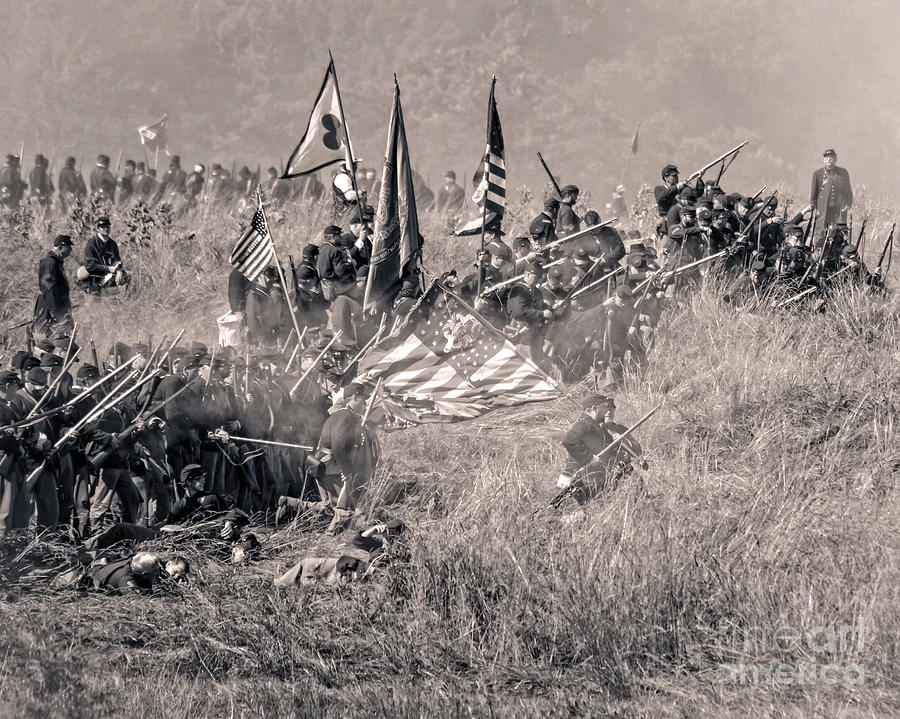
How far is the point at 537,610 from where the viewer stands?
36.7ft

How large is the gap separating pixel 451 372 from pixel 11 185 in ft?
47.7

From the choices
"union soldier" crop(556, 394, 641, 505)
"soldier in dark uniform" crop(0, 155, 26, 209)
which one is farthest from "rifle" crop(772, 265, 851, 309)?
"soldier in dark uniform" crop(0, 155, 26, 209)

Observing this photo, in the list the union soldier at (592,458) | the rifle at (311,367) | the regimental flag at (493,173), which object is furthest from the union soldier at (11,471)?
the regimental flag at (493,173)

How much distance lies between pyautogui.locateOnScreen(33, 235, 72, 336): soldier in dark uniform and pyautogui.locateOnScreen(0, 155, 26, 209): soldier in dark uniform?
29.0 feet

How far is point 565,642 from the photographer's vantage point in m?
11.0

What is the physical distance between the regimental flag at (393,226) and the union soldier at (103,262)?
19.7 ft

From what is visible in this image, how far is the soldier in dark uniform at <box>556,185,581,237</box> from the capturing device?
19.0 m

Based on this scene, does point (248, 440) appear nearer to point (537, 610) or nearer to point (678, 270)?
point (537, 610)

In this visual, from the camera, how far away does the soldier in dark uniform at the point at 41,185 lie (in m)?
27.2

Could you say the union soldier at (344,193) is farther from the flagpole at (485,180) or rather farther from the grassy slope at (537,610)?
the grassy slope at (537,610)

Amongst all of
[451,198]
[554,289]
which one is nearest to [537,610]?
[554,289]

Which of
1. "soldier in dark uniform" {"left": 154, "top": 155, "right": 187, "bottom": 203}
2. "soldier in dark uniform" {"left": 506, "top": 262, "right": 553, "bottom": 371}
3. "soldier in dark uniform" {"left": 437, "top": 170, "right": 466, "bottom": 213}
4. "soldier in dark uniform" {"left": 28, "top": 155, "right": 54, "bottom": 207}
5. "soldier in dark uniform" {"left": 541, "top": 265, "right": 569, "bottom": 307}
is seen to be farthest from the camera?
"soldier in dark uniform" {"left": 28, "top": 155, "right": 54, "bottom": 207}

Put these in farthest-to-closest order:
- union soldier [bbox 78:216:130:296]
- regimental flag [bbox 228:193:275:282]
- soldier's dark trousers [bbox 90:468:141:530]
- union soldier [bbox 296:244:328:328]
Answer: union soldier [bbox 78:216:130:296] < union soldier [bbox 296:244:328:328] < regimental flag [bbox 228:193:275:282] < soldier's dark trousers [bbox 90:468:141:530]

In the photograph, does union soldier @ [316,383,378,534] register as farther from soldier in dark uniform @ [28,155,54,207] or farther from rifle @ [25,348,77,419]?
soldier in dark uniform @ [28,155,54,207]
